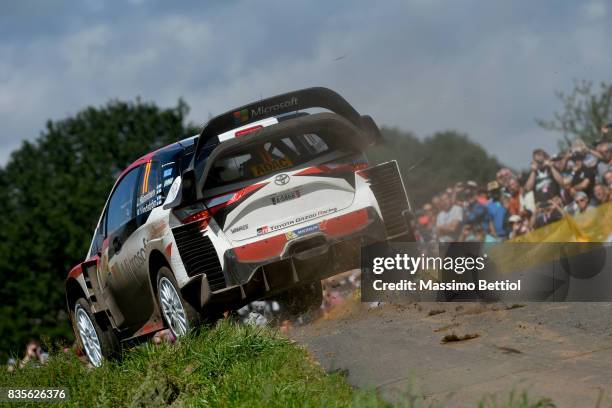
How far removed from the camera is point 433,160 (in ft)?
130

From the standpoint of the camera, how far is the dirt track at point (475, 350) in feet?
23.0

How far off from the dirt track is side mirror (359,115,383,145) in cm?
174

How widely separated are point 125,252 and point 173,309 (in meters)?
1.13

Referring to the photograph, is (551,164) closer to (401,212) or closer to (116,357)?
(401,212)

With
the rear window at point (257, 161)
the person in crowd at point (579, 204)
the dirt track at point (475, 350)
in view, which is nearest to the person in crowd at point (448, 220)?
the person in crowd at point (579, 204)

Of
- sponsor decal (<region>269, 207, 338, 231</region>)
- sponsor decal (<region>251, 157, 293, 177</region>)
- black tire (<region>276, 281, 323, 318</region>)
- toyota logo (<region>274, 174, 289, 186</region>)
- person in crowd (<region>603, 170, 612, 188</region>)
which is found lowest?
black tire (<region>276, 281, 323, 318</region>)

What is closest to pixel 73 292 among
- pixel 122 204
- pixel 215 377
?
pixel 122 204

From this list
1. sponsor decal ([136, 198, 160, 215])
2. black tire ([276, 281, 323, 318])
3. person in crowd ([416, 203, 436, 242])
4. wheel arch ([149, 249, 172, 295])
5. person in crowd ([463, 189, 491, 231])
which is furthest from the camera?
person in crowd ([416, 203, 436, 242])

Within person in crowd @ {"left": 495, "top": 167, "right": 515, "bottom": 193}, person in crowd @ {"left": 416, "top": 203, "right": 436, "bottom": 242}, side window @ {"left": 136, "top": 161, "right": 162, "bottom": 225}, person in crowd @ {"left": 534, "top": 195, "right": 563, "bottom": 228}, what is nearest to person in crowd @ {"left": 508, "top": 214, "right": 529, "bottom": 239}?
person in crowd @ {"left": 534, "top": 195, "right": 563, "bottom": 228}

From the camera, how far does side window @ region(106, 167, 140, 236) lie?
37.1 feet

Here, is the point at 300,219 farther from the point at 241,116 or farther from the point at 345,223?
the point at 241,116

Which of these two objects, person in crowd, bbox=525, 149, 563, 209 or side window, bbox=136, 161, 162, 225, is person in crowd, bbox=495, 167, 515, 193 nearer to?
person in crowd, bbox=525, 149, 563, 209

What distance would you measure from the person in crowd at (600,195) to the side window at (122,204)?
611 cm

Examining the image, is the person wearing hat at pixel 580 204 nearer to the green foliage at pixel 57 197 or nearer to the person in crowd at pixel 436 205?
the person in crowd at pixel 436 205
